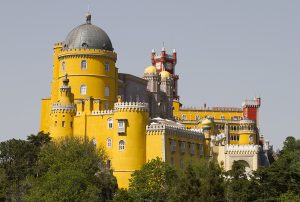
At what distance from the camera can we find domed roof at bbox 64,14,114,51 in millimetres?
102562

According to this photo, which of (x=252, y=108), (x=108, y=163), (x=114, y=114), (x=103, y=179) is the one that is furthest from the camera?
(x=252, y=108)

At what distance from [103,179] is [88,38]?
72.4ft

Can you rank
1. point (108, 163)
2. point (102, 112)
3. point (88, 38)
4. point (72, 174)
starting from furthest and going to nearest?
point (88, 38) → point (102, 112) → point (108, 163) → point (72, 174)

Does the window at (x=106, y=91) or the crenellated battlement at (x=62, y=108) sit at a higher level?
the window at (x=106, y=91)

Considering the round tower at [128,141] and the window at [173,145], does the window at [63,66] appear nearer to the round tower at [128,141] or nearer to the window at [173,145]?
the round tower at [128,141]

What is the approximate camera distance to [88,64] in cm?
10238

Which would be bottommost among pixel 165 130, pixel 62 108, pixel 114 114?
pixel 165 130

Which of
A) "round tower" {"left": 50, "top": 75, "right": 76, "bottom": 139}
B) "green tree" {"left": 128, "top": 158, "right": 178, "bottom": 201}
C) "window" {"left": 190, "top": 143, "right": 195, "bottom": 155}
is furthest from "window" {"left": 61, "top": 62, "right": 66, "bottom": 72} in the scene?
"green tree" {"left": 128, "top": 158, "right": 178, "bottom": 201}

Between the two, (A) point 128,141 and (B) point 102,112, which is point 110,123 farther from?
(A) point 128,141

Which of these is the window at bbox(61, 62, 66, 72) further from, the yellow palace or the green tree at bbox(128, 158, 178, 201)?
the green tree at bbox(128, 158, 178, 201)

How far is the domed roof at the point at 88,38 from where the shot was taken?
10256cm

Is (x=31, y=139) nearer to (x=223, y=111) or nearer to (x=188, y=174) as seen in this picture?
(x=188, y=174)

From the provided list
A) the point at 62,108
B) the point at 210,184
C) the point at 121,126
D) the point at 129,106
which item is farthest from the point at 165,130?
the point at 210,184

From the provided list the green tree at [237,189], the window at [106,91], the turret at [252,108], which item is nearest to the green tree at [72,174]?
the window at [106,91]
